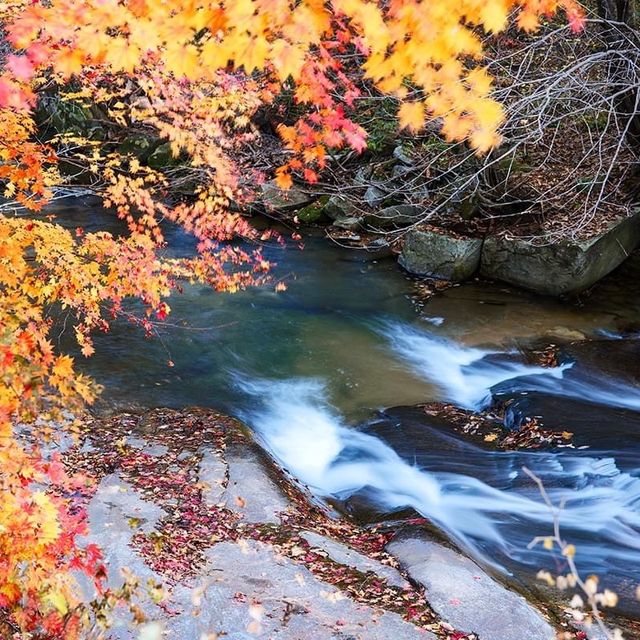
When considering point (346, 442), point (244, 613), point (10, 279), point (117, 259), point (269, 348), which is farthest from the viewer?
point (269, 348)

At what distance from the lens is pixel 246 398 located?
26.6 ft

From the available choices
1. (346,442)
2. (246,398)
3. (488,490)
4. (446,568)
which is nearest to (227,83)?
(246,398)

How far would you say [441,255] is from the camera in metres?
11.5

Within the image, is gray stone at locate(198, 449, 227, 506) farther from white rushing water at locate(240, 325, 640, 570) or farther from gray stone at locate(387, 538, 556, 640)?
gray stone at locate(387, 538, 556, 640)

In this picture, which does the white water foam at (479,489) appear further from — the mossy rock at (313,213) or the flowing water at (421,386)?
the mossy rock at (313,213)

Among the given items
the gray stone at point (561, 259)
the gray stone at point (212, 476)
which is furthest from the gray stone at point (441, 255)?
the gray stone at point (212, 476)

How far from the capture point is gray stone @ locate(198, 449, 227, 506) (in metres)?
5.36

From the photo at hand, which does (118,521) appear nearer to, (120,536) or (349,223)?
(120,536)

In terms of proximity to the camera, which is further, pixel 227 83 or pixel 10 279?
pixel 227 83

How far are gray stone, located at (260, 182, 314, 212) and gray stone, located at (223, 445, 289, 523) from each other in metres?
9.64

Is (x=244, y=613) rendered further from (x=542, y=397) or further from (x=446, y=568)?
(x=542, y=397)

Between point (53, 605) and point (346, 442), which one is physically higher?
point (53, 605)

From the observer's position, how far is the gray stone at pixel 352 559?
436 centimetres

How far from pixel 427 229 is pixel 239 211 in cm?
571
